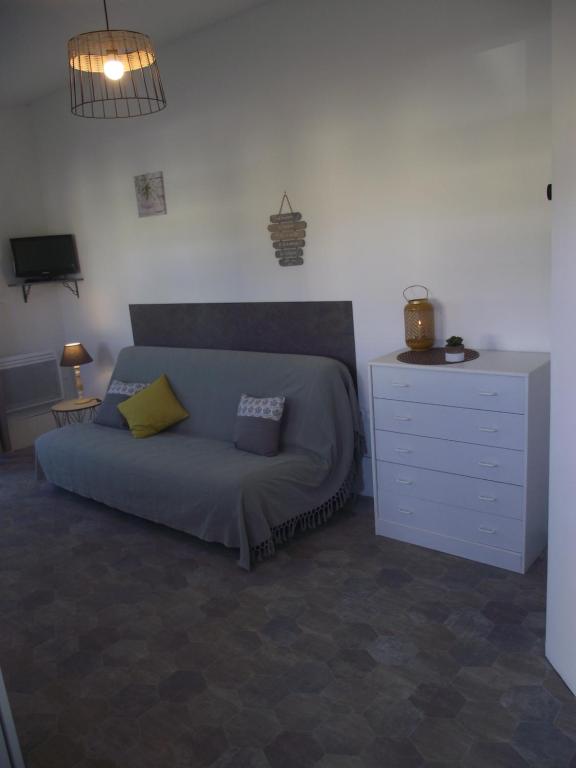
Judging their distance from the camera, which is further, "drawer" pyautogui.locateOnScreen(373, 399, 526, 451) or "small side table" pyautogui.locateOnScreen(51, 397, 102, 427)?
"small side table" pyautogui.locateOnScreen(51, 397, 102, 427)

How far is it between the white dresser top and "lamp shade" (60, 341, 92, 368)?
282cm

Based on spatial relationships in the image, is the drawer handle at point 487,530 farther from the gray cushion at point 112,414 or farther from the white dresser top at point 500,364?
the gray cushion at point 112,414

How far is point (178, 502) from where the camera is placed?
323 cm

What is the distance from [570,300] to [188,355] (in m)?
2.77

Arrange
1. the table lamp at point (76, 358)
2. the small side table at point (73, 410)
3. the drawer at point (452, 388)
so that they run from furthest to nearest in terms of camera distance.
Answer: the table lamp at point (76, 358) → the small side table at point (73, 410) → the drawer at point (452, 388)

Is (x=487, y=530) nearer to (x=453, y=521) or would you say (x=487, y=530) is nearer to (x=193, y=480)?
(x=453, y=521)

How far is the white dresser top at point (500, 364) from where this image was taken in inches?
103

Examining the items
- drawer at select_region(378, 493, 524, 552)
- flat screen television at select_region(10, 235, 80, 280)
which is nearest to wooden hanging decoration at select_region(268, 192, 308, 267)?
drawer at select_region(378, 493, 524, 552)

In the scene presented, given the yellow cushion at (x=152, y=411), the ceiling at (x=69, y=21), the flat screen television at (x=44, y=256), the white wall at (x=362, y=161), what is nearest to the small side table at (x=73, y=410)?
the yellow cushion at (x=152, y=411)

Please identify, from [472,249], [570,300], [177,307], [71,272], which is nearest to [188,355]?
[177,307]

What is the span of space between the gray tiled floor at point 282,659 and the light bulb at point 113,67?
2.23m

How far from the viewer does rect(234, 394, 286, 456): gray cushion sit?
3380 millimetres

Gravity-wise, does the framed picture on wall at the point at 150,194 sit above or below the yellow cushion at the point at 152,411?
above

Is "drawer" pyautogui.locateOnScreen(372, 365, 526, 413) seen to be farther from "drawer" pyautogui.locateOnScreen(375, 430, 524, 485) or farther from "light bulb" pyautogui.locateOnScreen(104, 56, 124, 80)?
"light bulb" pyautogui.locateOnScreen(104, 56, 124, 80)
